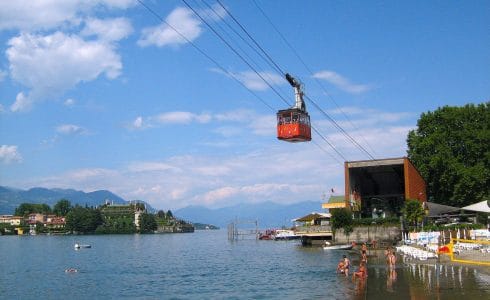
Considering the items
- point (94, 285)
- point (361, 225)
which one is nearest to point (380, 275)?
point (94, 285)

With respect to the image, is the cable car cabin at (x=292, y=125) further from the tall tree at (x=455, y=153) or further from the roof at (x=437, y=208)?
the tall tree at (x=455, y=153)

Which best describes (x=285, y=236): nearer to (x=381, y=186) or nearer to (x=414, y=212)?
(x=381, y=186)

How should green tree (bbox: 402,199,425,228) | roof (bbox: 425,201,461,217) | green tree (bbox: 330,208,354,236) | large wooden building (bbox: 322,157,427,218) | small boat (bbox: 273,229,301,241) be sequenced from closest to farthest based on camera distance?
green tree (bbox: 402,199,425,228) → roof (bbox: 425,201,461,217) → green tree (bbox: 330,208,354,236) → large wooden building (bbox: 322,157,427,218) → small boat (bbox: 273,229,301,241)

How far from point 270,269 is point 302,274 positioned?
7.64 metres

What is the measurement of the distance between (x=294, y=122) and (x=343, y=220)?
3570cm

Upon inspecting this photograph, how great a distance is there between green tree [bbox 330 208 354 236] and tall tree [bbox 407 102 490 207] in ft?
62.1

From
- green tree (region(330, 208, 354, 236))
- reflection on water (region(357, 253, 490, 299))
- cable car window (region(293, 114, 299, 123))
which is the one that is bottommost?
reflection on water (region(357, 253, 490, 299))

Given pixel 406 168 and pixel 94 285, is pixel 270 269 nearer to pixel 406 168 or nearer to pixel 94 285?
pixel 94 285

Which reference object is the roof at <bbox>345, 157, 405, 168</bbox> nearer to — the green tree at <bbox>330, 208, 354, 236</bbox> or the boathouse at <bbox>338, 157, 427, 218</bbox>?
the boathouse at <bbox>338, 157, 427, 218</bbox>

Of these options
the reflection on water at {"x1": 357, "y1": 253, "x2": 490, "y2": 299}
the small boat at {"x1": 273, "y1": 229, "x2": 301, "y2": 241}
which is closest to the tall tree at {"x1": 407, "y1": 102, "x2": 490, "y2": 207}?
the reflection on water at {"x1": 357, "y1": 253, "x2": 490, "y2": 299}

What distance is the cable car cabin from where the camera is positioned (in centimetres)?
3381

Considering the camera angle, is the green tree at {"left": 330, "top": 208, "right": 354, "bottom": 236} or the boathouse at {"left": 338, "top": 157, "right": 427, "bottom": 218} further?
the boathouse at {"left": 338, "top": 157, "right": 427, "bottom": 218}

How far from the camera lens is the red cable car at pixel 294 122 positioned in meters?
33.8

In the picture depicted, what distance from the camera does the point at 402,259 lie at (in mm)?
42969
